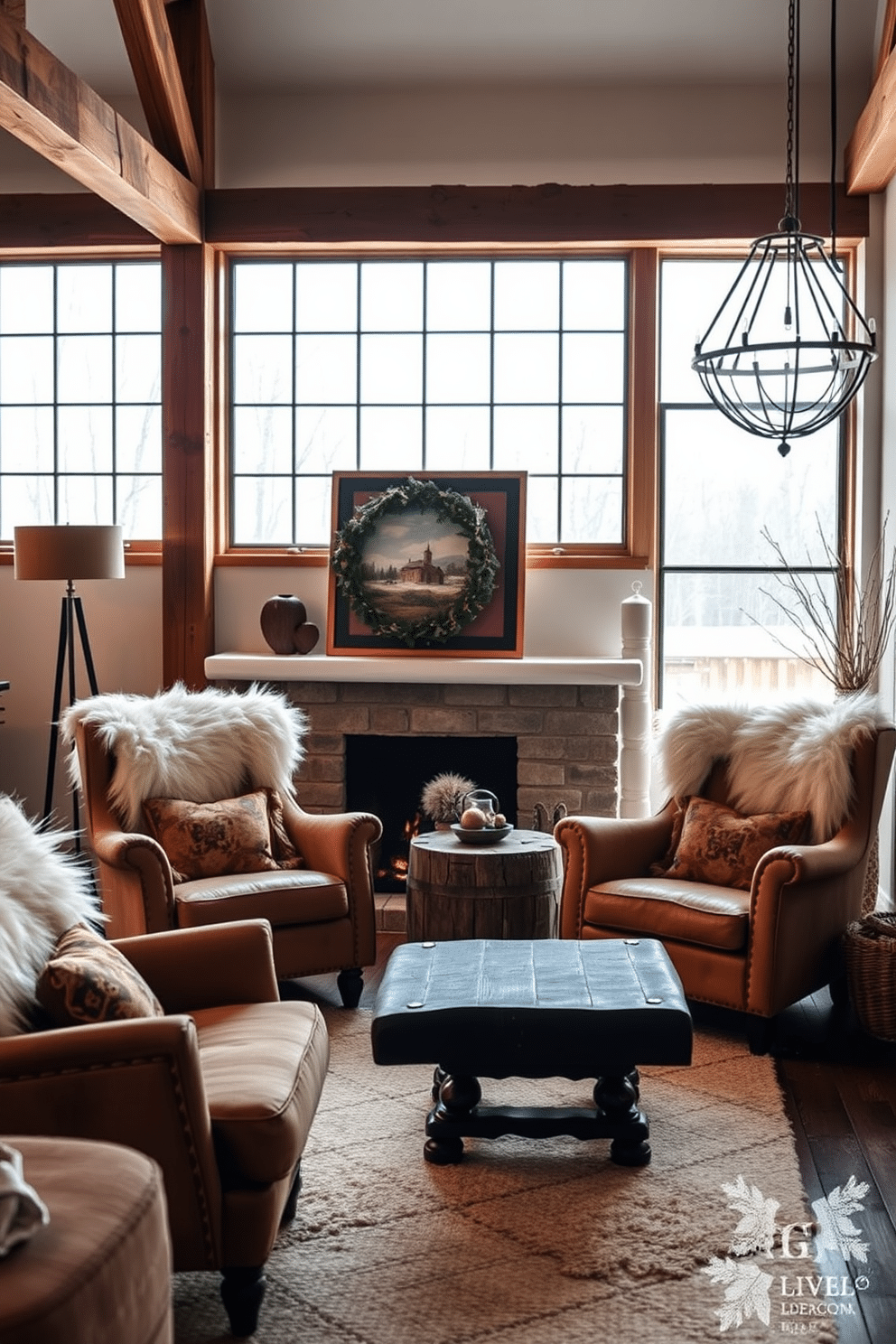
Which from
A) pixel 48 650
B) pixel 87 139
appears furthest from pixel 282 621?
pixel 87 139

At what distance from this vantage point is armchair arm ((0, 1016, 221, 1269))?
2.27 metres

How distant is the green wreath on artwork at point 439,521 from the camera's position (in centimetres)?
577

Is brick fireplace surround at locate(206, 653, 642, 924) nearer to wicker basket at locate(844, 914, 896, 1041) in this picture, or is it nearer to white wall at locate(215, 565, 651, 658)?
white wall at locate(215, 565, 651, 658)

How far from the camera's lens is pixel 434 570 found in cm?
582

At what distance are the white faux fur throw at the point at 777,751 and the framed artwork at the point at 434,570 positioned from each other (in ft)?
4.12

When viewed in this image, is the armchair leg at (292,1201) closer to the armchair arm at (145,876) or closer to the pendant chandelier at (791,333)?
the armchair arm at (145,876)

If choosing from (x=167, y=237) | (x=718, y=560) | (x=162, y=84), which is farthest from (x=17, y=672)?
(x=718, y=560)

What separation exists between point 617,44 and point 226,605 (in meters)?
3.03

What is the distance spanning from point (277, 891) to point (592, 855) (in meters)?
1.06

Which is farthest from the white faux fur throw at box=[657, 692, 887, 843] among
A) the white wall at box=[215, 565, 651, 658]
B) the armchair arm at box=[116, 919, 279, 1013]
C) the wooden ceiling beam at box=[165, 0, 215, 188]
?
the wooden ceiling beam at box=[165, 0, 215, 188]

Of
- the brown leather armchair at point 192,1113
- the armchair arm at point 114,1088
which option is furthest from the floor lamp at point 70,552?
the armchair arm at point 114,1088

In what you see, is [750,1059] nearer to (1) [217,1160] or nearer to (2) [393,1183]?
(2) [393,1183]

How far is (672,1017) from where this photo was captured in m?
2.95

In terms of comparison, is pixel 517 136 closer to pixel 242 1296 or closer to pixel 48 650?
pixel 48 650
